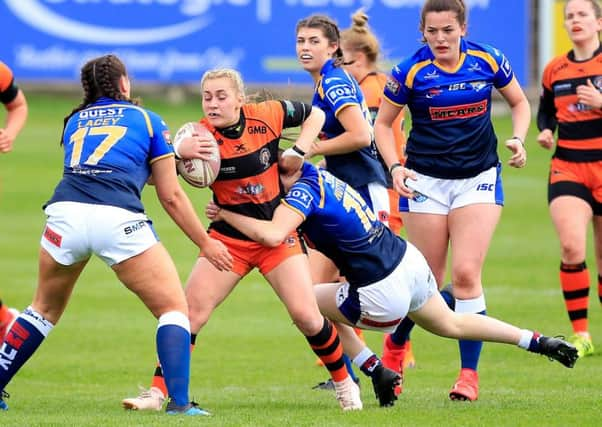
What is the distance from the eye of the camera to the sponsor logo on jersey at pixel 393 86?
7.83 metres

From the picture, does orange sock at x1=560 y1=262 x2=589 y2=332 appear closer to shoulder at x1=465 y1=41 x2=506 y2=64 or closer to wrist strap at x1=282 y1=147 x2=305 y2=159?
shoulder at x1=465 y1=41 x2=506 y2=64

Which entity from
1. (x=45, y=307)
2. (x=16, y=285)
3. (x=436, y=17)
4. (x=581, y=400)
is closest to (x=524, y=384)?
(x=581, y=400)

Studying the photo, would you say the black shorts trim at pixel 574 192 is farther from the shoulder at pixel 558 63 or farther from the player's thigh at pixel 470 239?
the player's thigh at pixel 470 239

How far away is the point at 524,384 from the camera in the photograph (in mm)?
8453

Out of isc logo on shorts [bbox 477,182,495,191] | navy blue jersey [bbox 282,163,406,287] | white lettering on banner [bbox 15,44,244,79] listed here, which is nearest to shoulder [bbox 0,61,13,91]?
navy blue jersey [bbox 282,163,406,287]

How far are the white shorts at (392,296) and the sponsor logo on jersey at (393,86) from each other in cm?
115

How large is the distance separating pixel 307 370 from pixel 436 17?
314 centimetres

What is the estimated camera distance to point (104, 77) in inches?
269

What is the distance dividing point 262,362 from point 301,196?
129 inches

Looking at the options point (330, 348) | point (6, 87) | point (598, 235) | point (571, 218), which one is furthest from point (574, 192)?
point (6, 87)

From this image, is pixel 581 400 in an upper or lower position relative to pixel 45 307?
lower

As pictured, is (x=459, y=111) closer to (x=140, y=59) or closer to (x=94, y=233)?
(x=94, y=233)

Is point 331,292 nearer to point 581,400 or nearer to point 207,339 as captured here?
point 581,400

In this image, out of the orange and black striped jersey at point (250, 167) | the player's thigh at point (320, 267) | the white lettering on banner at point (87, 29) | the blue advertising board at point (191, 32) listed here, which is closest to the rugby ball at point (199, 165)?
the orange and black striped jersey at point (250, 167)
